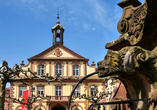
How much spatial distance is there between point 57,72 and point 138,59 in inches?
1211

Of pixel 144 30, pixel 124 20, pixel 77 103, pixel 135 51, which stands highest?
pixel 124 20

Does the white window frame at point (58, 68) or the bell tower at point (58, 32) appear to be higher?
the bell tower at point (58, 32)

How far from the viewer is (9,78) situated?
11234 millimetres

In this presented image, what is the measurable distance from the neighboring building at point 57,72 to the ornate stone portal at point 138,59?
94.6 feet

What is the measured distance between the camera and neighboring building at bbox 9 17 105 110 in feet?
105

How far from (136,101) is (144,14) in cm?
126

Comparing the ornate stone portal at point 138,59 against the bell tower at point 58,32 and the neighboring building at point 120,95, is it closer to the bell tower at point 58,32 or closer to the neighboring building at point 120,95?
the neighboring building at point 120,95

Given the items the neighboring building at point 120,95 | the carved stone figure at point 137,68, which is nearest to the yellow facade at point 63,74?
the neighboring building at point 120,95

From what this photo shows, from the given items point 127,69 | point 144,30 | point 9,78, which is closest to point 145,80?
point 127,69

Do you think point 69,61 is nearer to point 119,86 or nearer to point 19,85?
point 19,85

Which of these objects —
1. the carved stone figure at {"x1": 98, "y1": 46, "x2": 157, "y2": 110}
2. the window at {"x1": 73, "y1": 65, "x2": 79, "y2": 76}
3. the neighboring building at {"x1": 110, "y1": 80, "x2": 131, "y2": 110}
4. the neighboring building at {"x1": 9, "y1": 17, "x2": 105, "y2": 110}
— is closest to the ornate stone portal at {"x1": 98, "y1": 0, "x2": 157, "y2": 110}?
the carved stone figure at {"x1": 98, "y1": 46, "x2": 157, "y2": 110}

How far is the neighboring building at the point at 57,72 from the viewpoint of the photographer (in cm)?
3188

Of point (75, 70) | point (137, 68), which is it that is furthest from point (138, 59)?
point (75, 70)

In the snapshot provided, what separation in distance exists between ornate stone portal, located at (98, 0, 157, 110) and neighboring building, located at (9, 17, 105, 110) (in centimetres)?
2882
